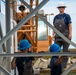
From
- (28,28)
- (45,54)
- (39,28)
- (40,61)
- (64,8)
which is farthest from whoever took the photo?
(40,61)

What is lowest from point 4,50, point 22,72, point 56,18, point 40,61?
point 40,61

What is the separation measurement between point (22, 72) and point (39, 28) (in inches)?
289

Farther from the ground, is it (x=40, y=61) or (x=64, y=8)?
(x=64, y=8)

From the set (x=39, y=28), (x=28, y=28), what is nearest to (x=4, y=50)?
(x=28, y=28)

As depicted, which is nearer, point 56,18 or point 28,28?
point 56,18

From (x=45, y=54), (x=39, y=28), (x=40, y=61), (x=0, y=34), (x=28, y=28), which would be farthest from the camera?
(x=40, y=61)

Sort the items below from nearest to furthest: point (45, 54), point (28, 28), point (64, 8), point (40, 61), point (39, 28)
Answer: point (45, 54) → point (64, 8) → point (28, 28) → point (39, 28) → point (40, 61)

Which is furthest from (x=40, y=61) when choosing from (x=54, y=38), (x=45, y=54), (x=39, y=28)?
(x=45, y=54)

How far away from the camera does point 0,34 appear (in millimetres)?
5074

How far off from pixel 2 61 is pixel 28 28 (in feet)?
21.5

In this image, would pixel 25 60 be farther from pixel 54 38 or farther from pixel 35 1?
pixel 35 1

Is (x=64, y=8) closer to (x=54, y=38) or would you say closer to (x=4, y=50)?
(x=54, y=38)

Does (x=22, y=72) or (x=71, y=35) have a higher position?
(x=71, y=35)

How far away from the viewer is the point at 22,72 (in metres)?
5.29
